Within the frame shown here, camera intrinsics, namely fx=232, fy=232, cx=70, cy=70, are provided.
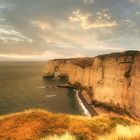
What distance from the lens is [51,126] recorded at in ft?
36.4

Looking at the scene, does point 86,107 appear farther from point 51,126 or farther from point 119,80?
point 51,126

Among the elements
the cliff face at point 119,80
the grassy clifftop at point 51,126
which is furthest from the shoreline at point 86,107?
the grassy clifftop at point 51,126

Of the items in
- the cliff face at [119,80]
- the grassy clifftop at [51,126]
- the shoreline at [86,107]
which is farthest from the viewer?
the shoreline at [86,107]

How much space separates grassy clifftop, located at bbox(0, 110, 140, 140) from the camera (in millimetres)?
9866

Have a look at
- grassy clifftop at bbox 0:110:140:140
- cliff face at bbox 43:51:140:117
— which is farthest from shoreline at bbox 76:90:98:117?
grassy clifftop at bbox 0:110:140:140

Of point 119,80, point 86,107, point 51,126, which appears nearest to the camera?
point 51,126

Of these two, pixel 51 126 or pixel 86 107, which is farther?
pixel 86 107

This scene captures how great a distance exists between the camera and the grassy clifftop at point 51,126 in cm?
987

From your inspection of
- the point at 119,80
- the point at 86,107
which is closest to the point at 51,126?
the point at 119,80

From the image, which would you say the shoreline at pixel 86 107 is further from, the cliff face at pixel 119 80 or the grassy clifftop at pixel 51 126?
the grassy clifftop at pixel 51 126

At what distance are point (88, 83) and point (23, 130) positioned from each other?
6748 centimetres

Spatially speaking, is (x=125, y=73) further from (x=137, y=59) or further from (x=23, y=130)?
(x=23, y=130)

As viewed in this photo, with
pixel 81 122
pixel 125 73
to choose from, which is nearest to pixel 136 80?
pixel 125 73

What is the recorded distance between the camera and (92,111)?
51.4m
